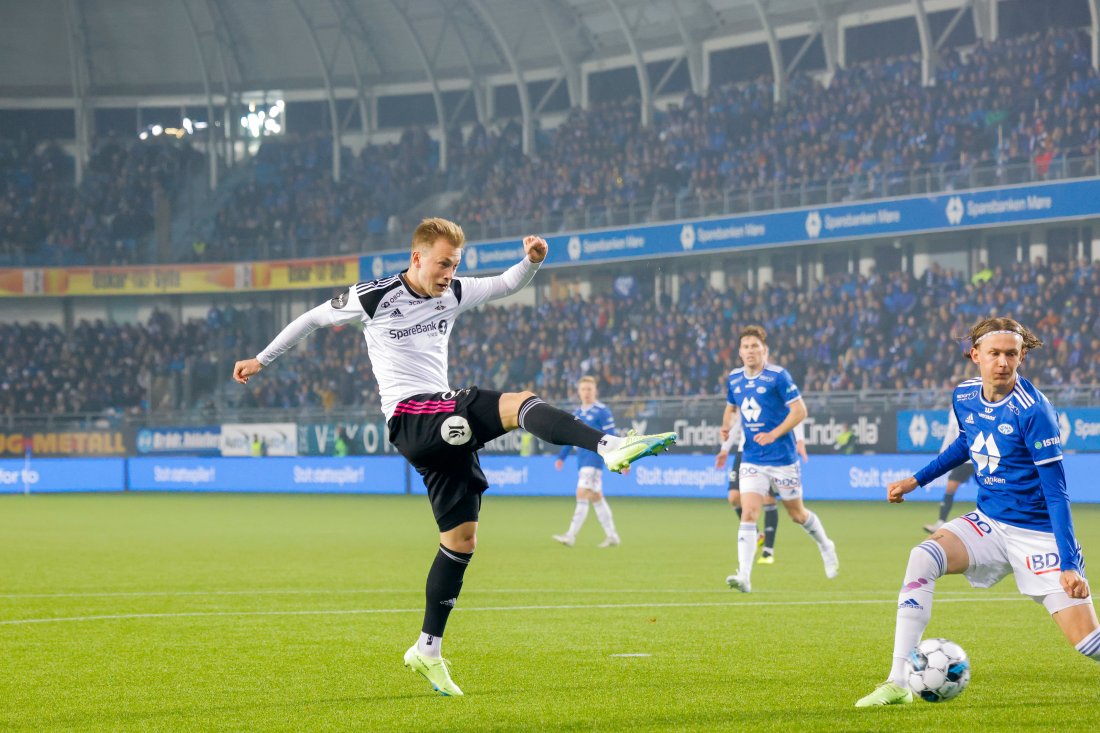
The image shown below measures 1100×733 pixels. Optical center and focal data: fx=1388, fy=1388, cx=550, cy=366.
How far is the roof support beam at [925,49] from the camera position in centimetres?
3788

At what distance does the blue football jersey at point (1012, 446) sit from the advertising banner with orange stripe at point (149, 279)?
1746 inches

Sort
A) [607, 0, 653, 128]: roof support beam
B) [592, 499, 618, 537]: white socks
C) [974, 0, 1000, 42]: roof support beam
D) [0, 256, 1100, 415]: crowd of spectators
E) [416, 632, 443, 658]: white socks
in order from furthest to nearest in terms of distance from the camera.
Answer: [607, 0, 653, 128]: roof support beam < [974, 0, 1000, 42]: roof support beam < [0, 256, 1100, 415]: crowd of spectators < [592, 499, 618, 537]: white socks < [416, 632, 443, 658]: white socks

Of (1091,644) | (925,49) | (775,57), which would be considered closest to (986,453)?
(1091,644)

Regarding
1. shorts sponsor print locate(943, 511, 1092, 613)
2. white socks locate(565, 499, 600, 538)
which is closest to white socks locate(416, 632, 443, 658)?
shorts sponsor print locate(943, 511, 1092, 613)

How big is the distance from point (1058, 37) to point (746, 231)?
938cm

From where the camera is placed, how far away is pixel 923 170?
116ft

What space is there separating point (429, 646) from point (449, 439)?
1.19 meters

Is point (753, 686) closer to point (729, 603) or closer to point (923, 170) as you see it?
point (729, 603)

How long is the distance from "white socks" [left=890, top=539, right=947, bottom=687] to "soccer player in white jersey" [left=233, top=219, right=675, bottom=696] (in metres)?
2.10

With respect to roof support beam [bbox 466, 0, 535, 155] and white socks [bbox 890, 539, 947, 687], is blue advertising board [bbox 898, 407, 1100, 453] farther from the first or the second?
roof support beam [bbox 466, 0, 535, 155]

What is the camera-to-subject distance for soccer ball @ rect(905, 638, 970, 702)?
666 centimetres

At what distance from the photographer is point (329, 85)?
51656mm

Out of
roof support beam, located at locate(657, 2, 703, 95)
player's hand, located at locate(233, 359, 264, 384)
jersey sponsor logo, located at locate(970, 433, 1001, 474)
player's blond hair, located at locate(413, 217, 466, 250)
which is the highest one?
roof support beam, located at locate(657, 2, 703, 95)

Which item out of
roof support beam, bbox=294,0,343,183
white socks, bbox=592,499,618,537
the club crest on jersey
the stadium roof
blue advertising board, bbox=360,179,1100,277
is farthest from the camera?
roof support beam, bbox=294,0,343,183
